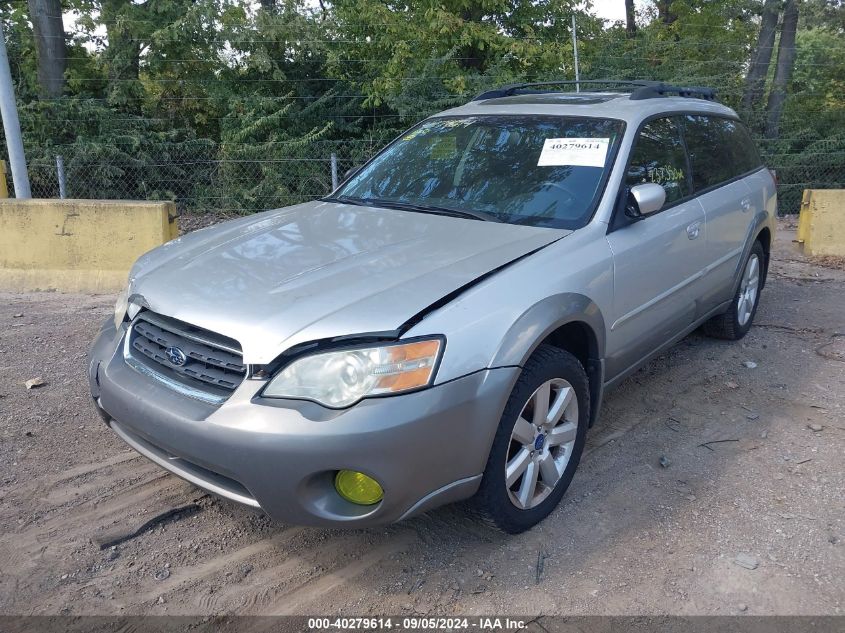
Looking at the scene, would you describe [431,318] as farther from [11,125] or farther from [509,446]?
[11,125]

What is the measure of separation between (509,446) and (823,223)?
6553mm

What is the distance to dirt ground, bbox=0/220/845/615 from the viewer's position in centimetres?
263

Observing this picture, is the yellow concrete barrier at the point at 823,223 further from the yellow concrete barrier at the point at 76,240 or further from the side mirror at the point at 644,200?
the yellow concrete barrier at the point at 76,240

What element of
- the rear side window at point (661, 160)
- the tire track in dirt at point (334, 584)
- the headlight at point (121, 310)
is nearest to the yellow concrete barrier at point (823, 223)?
the rear side window at point (661, 160)

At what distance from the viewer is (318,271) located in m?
2.88

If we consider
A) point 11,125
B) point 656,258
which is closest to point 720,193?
point 656,258

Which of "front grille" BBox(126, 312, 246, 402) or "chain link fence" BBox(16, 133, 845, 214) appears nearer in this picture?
"front grille" BBox(126, 312, 246, 402)

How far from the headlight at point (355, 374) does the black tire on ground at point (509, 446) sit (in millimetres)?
454

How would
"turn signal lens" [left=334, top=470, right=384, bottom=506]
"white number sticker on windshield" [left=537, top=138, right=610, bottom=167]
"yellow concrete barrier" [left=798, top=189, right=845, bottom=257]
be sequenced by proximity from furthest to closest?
1. "yellow concrete barrier" [left=798, top=189, right=845, bottom=257]
2. "white number sticker on windshield" [left=537, top=138, right=610, bottom=167]
3. "turn signal lens" [left=334, top=470, right=384, bottom=506]

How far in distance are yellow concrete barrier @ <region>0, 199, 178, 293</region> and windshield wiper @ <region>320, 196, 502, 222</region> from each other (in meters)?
2.73

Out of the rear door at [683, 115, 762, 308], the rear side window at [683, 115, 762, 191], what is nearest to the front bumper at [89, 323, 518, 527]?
the rear door at [683, 115, 762, 308]

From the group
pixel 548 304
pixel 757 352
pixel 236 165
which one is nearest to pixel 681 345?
pixel 757 352

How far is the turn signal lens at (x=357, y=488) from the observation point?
8.04 ft

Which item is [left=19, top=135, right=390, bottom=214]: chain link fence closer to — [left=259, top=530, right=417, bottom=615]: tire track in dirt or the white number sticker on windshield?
the white number sticker on windshield
